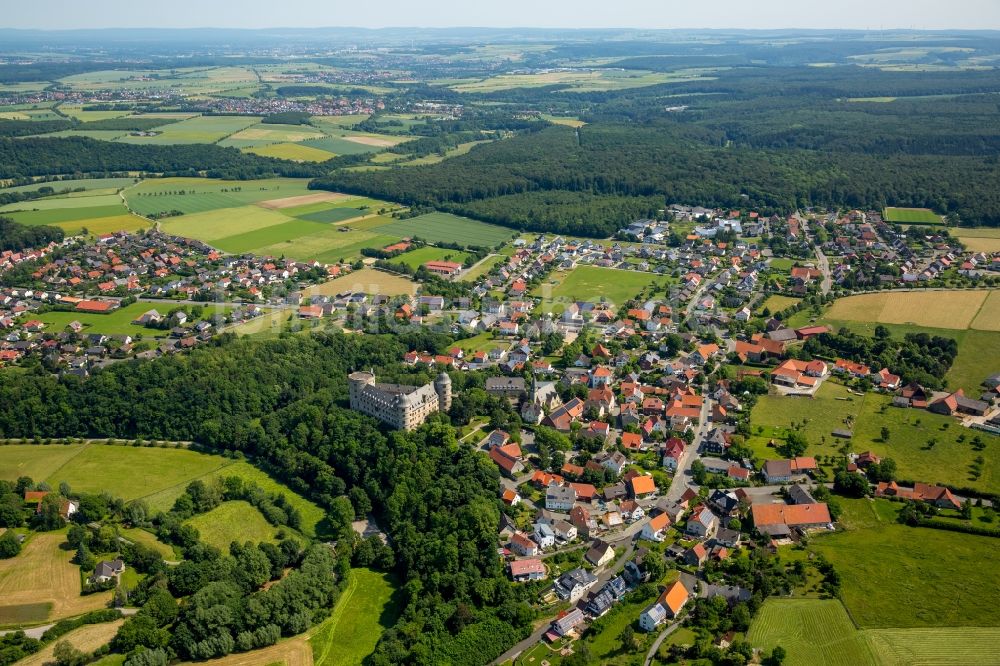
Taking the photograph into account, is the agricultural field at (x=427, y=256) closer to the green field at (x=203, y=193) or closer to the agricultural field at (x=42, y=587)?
the green field at (x=203, y=193)

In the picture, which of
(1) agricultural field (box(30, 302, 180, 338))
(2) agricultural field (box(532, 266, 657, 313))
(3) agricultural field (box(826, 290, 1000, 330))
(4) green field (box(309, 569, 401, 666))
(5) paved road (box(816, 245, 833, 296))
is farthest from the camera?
(5) paved road (box(816, 245, 833, 296))

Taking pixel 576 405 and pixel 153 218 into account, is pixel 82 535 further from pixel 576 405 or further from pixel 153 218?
pixel 153 218

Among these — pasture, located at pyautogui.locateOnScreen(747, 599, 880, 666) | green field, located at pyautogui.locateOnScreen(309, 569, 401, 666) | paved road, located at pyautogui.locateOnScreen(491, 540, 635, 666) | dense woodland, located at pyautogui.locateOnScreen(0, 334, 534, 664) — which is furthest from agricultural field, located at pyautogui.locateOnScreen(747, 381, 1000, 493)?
green field, located at pyautogui.locateOnScreen(309, 569, 401, 666)

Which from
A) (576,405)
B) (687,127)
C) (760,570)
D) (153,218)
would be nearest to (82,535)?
(576,405)

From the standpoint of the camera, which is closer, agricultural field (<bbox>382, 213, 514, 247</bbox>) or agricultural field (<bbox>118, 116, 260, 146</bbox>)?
agricultural field (<bbox>382, 213, 514, 247</bbox>)

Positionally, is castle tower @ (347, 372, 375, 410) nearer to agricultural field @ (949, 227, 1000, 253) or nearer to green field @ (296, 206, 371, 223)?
green field @ (296, 206, 371, 223)

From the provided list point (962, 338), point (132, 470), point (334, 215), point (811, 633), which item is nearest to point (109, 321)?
point (132, 470)
